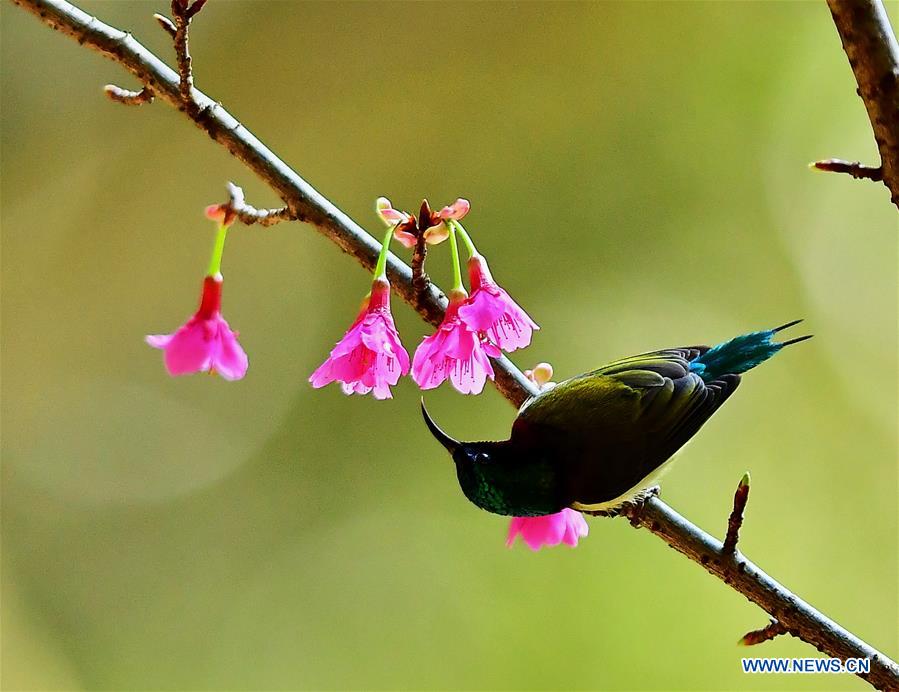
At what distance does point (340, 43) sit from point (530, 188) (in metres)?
0.76

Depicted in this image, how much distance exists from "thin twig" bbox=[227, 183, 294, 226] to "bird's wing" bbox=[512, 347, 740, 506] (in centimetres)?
33

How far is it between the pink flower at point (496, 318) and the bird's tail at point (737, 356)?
0.74 feet

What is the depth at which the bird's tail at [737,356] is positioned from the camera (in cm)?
92

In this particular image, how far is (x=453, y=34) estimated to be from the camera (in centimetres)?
265

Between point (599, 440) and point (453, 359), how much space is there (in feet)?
0.63

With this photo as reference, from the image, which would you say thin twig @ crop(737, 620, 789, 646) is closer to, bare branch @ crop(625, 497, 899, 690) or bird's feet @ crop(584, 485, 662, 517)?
bare branch @ crop(625, 497, 899, 690)

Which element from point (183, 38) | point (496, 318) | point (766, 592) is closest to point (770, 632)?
point (766, 592)

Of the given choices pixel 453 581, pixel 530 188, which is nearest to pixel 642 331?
pixel 530 188

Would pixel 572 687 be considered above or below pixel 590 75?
below

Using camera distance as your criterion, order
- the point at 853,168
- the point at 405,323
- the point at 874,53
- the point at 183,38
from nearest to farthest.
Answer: the point at 874,53 → the point at 853,168 → the point at 183,38 → the point at 405,323

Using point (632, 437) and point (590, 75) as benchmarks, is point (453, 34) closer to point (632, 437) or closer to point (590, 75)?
point (590, 75)

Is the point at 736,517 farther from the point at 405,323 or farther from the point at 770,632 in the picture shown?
the point at 405,323

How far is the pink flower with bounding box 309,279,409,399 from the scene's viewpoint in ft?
2.56

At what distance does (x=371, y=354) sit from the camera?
2.65ft
